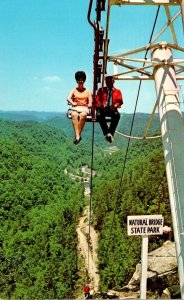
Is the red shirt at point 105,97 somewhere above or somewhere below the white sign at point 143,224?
above

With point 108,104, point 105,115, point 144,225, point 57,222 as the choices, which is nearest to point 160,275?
point 105,115

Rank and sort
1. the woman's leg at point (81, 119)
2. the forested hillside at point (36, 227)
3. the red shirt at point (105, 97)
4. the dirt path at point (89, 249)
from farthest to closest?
the dirt path at point (89, 249) → the forested hillside at point (36, 227) → the red shirt at point (105, 97) → the woman's leg at point (81, 119)

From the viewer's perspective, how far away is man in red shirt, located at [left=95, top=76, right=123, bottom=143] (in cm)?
659

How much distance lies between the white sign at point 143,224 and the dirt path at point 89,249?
107ft

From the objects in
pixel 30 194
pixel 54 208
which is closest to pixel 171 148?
pixel 54 208

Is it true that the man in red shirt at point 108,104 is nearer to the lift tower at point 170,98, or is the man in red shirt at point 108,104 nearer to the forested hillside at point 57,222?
the lift tower at point 170,98

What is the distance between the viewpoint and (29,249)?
5075 centimetres

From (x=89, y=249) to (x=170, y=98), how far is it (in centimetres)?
4617

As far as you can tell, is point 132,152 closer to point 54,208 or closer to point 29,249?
point 54,208

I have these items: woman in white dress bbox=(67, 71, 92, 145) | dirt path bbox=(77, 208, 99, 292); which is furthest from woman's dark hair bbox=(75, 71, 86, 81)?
dirt path bbox=(77, 208, 99, 292)

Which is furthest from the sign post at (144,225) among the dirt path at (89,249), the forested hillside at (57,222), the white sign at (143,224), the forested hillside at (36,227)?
the forested hillside at (36,227)

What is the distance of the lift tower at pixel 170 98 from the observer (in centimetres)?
477

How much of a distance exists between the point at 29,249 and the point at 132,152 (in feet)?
174

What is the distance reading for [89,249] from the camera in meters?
49.6
